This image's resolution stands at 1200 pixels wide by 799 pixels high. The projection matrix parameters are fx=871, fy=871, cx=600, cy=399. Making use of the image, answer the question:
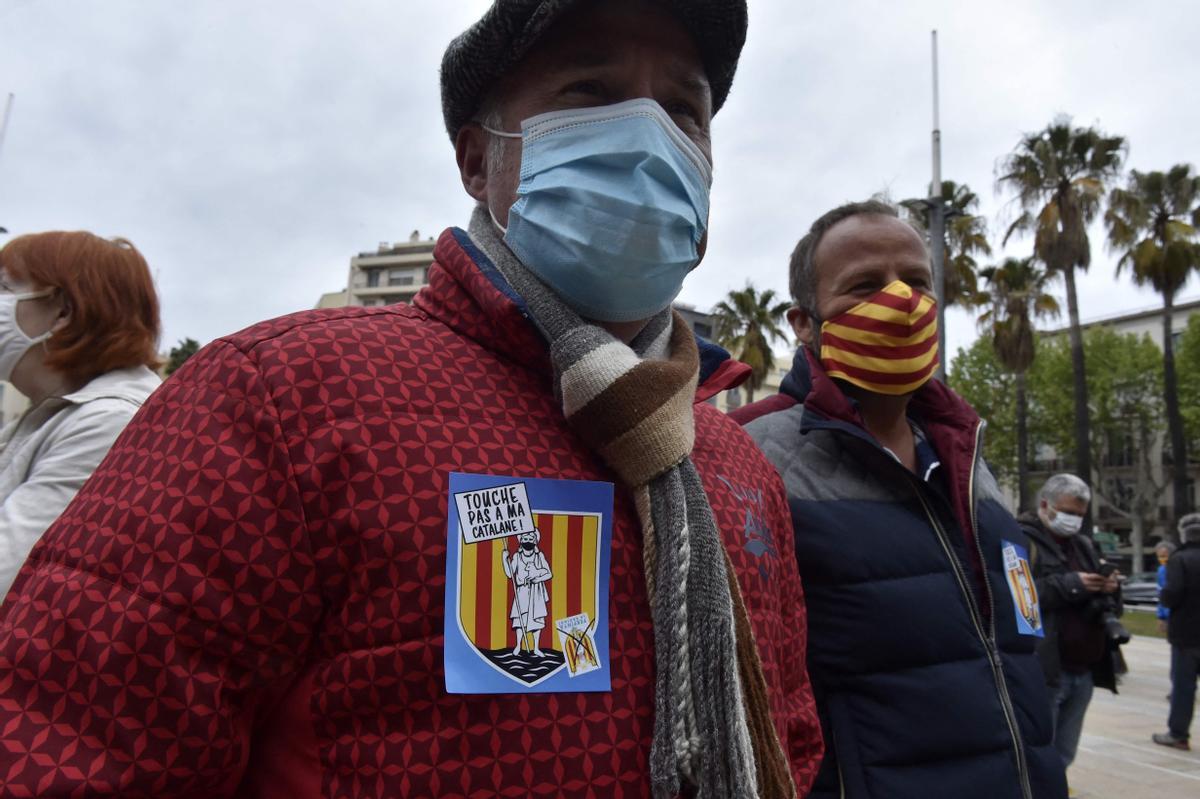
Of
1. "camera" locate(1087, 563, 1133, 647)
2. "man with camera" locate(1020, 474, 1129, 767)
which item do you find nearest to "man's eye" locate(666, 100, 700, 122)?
"man with camera" locate(1020, 474, 1129, 767)

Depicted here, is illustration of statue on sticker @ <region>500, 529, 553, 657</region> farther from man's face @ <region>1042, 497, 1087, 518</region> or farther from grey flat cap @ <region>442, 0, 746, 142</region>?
man's face @ <region>1042, 497, 1087, 518</region>

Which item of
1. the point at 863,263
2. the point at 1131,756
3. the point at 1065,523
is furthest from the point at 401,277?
the point at 863,263

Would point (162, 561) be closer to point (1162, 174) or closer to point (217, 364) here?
point (217, 364)

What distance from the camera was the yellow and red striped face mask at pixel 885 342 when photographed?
2297mm

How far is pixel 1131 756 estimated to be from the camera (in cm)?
670

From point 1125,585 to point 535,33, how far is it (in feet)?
A: 93.6

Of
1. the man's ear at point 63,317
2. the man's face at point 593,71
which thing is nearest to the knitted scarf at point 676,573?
the man's face at point 593,71

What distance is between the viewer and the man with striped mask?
1865mm

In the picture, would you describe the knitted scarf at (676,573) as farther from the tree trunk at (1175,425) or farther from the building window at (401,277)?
the building window at (401,277)

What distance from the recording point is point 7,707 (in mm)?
901

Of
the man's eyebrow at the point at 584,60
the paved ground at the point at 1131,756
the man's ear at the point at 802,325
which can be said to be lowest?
the paved ground at the point at 1131,756

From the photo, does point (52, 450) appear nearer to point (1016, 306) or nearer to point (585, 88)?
point (585, 88)

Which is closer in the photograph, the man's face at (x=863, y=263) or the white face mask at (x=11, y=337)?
the white face mask at (x=11, y=337)

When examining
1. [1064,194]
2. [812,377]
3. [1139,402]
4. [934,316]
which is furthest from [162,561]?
[1139,402]
